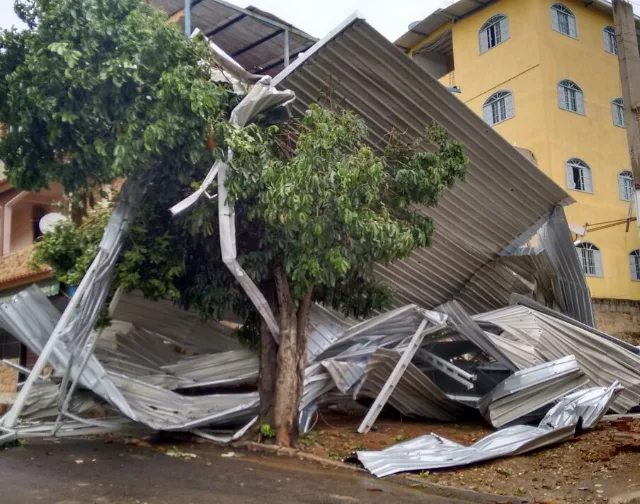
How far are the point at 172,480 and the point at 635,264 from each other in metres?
22.5

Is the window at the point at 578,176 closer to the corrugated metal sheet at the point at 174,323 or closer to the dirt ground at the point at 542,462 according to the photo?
the dirt ground at the point at 542,462

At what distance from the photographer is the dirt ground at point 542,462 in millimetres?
6922

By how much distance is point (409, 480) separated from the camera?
299 inches

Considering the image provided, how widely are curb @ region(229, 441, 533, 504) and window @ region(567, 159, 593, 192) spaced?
17764 mm

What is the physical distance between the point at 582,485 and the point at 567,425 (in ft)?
7.09

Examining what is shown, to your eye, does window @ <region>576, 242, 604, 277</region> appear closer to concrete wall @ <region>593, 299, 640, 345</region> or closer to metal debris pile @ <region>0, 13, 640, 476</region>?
concrete wall @ <region>593, 299, 640, 345</region>

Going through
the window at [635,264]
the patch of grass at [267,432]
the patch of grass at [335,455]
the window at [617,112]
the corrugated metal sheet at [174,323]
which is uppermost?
the window at [617,112]

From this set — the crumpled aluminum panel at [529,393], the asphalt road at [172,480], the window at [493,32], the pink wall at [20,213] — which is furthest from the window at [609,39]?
the asphalt road at [172,480]

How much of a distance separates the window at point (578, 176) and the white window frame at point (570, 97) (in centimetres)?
191

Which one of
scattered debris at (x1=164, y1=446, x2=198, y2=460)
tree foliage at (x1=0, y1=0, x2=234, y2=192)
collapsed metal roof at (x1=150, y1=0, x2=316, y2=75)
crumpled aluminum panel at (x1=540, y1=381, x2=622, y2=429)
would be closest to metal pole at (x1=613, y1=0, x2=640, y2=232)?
crumpled aluminum panel at (x1=540, y1=381, x2=622, y2=429)

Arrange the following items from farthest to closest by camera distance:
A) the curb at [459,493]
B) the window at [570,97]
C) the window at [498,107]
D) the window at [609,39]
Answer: the window at [609,39] → the window at [498,107] → the window at [570,97] → the curb at [459,493]

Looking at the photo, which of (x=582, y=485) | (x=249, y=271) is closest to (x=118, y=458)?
(x=249, y=271)

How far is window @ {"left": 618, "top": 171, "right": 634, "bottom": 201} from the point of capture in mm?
25594

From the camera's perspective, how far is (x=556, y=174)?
23438 millimetres
